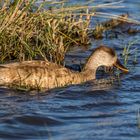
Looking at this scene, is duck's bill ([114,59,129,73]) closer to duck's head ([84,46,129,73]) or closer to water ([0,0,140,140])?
duck's head ([84,46,129,73])

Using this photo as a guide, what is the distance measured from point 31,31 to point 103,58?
1167mm

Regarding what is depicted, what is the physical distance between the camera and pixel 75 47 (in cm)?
1124

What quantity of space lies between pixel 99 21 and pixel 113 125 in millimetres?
5906

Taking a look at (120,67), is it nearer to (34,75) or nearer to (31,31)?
(31,31)

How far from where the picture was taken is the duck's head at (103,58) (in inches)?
388

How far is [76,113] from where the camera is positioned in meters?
7.75

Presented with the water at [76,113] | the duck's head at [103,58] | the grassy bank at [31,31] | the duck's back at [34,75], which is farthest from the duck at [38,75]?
the grassy bank at [31,31]

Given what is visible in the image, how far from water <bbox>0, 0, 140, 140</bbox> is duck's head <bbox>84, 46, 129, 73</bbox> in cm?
36

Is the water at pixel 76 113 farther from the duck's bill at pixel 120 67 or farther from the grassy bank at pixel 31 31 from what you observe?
the grassy bank at pixel 31 31

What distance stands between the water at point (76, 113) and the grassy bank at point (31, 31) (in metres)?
0.85

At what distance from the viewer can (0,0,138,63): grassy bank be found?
9.17m

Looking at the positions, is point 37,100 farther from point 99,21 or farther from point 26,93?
point 99,21

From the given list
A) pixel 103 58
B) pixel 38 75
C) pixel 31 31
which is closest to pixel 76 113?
pixel 38 75

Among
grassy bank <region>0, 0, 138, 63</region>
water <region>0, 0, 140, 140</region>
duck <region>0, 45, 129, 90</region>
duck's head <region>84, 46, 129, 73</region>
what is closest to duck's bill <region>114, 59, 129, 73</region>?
duck's head <region>84, 46, 129, 73</region>
